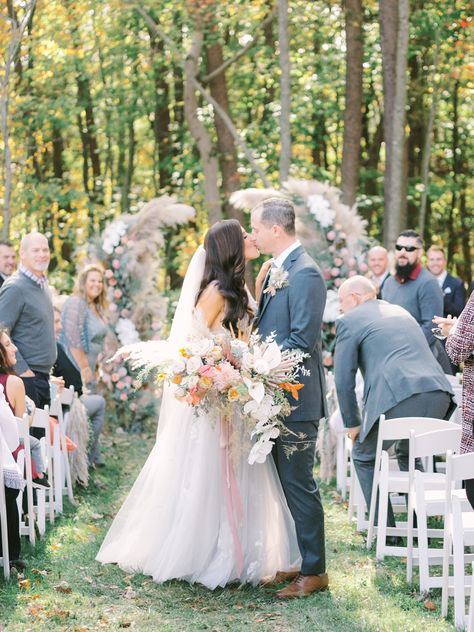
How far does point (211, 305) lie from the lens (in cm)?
622

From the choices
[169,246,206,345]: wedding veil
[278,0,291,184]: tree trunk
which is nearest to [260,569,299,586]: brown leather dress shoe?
[169,246,206,345]: wedding veil

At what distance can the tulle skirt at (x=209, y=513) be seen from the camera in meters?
6.19

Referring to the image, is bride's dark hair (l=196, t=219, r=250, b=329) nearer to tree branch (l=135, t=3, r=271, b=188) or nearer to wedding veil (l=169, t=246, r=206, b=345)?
wedding veil (l=169, t=246, r=206, b=345)

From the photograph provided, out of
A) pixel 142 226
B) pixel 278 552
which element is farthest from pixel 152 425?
pixel 278 552

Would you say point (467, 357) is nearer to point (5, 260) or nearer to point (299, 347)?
point (299, 347)

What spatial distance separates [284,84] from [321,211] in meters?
4.69

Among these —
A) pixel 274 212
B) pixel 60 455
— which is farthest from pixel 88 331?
pixel 274 212

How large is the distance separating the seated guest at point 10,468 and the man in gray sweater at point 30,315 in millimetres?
1822

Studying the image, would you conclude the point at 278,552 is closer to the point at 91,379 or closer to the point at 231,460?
the point at 231,460

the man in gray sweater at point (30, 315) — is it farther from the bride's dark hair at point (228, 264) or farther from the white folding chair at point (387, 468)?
the white folding chair at point (387, 468)

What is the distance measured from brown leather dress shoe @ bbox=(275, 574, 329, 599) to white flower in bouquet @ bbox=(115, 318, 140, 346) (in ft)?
24.4

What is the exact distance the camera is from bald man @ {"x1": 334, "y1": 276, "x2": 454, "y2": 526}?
6.92 m

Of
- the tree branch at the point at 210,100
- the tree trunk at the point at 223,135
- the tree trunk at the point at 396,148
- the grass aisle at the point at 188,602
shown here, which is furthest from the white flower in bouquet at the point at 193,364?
the tree trunk at the point at 223,135

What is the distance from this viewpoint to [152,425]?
44.2 ft
